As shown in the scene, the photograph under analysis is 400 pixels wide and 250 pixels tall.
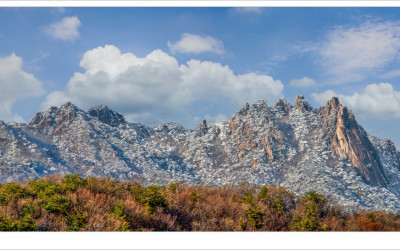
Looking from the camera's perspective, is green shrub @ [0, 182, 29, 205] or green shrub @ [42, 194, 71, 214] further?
green shrub @ [0, 182, 29, 205]

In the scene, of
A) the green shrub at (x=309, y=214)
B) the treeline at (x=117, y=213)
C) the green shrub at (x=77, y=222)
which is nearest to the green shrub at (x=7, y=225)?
the treeline at (x=117, y=213)

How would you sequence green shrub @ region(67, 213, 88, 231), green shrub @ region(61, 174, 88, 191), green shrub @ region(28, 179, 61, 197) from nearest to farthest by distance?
green shrub @ region(67, 213, 88, 231), green shrub @ region(28, 179, 61, 197), green shrub @ region(61, 174, 88, 191)

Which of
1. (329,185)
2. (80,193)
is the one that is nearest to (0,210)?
(80,193)

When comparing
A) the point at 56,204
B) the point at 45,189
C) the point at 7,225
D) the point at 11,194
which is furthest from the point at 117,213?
the point at 11,194

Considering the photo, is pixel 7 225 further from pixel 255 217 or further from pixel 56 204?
pixel 255 217

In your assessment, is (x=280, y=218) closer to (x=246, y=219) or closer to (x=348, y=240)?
(x=246, y=219)

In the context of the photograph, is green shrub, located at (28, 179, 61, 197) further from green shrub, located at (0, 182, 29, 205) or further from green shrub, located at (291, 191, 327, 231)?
green shrub, located at (291, 191, 327, 231)

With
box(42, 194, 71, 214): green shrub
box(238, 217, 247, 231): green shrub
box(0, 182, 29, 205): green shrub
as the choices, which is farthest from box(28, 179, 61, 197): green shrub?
box(238, 217, 247, 231): green shrub

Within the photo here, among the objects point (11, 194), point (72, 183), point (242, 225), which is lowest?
point (242, 225)

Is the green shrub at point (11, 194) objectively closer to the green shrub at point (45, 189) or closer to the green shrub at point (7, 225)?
the green shrub at point (45, 189)

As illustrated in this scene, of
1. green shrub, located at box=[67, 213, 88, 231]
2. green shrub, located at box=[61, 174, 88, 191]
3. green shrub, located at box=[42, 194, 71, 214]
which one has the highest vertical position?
green shrub, located at box=[61, 174, 88, 191]

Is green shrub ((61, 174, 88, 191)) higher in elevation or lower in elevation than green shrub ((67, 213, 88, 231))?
higher

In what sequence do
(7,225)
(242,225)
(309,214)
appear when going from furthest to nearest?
(309,214), (242,225), (7,225)

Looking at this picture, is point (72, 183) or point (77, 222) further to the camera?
point (72, 183)
